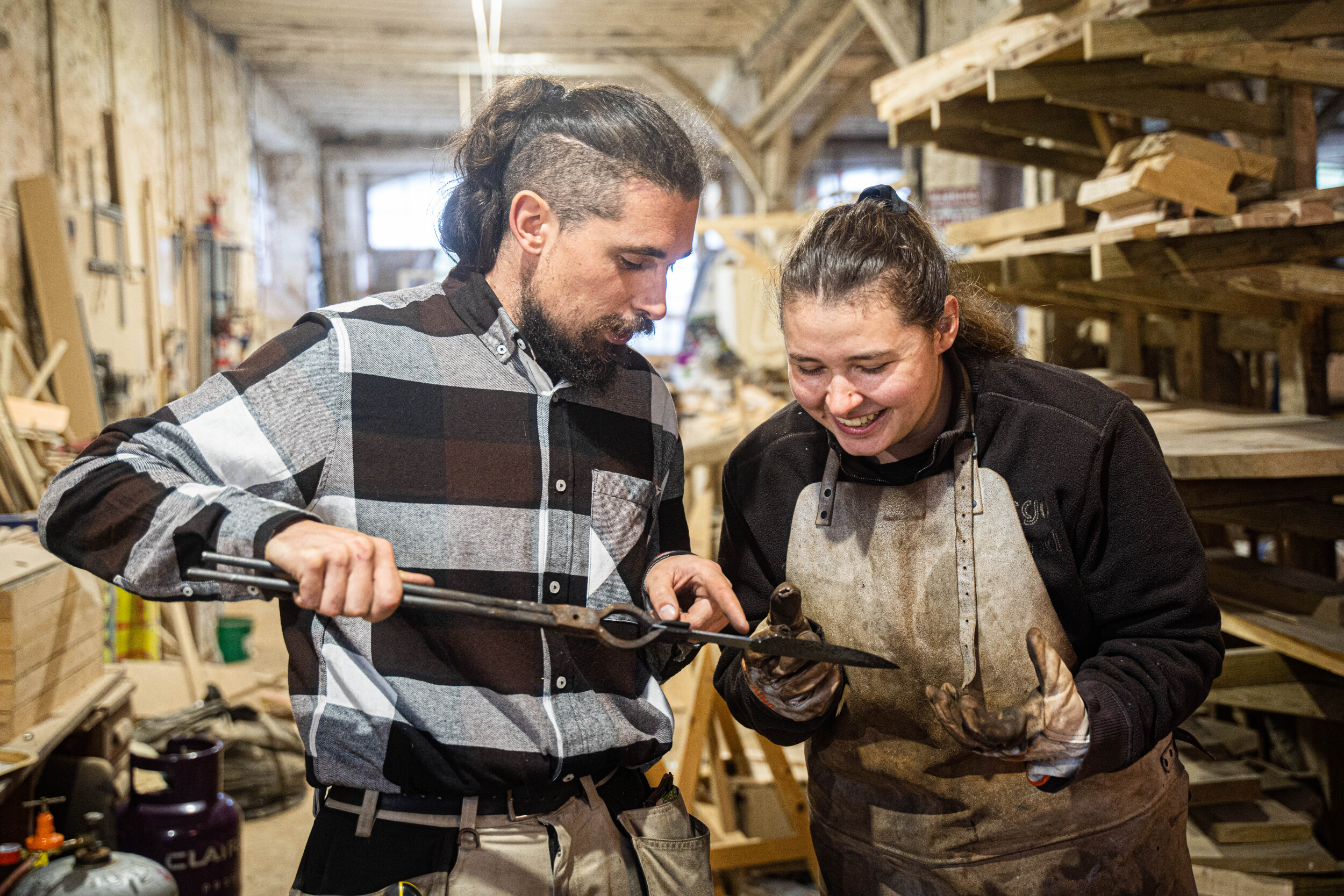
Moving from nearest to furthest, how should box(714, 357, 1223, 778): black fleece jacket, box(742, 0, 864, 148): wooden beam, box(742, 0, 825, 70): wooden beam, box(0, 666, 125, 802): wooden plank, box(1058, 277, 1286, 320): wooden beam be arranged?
box(714, 357, 1223, 778): black fleece jacket, box(0, 666, 125, 802): wooden plank, box(1058, 277, 1286, 320): wooden beam, box(742, 0, 864, 148): wooden beam, box(742, 0, 825, 70): wooden beam

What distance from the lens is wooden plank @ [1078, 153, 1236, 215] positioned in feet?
8.27

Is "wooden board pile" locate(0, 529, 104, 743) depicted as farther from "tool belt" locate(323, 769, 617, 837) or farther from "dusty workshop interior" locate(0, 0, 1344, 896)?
"tool belt" locate(323, 769, 617, 837)

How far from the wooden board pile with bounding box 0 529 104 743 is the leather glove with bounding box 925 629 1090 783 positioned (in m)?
2.67

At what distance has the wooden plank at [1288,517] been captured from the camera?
2.94 m

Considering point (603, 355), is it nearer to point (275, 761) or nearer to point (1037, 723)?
point (1037, 723)

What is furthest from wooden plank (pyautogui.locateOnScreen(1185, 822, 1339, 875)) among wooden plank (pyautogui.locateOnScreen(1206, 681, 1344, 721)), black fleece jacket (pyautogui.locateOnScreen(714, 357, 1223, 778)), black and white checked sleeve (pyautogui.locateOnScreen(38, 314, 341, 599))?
black and white checked sleeve (pyautogui.locateOnScreen(38, 314, 341, 599))

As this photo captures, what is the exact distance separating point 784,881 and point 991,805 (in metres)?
1.87

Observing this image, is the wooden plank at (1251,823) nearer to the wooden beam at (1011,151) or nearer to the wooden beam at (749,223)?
the wooden beam at (1011,151)

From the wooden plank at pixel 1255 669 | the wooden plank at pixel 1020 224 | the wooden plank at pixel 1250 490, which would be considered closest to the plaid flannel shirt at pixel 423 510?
the wooden plank at pixel 1250 490

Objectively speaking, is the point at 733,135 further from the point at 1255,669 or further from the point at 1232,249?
the point at 1255,669

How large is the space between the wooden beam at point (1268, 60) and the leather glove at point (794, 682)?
1.76m

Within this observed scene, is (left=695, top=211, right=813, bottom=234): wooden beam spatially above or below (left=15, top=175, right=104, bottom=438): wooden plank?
above

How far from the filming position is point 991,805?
1.82 meters

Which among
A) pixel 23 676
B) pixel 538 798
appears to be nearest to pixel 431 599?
pixel 538 798
